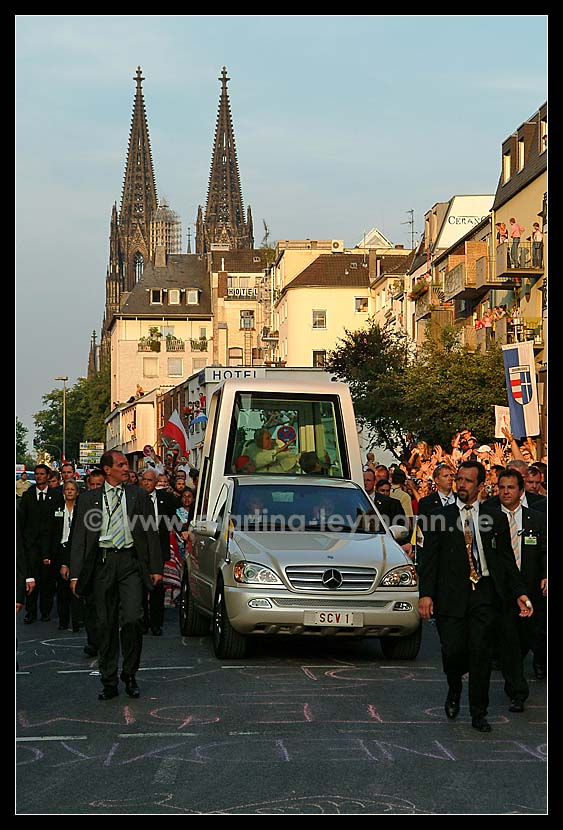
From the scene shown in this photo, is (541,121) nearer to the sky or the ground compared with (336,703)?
nearer to the sky

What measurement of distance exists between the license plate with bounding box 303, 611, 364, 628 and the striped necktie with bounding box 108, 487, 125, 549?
245 centimetres

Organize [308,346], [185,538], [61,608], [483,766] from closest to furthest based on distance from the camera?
[483,766] → [61,608] → [185,538] → [308,346]

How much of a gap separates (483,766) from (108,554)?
13.4ft

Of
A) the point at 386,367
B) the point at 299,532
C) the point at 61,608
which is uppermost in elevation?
the point at 386,367

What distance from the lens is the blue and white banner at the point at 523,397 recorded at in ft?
90.9

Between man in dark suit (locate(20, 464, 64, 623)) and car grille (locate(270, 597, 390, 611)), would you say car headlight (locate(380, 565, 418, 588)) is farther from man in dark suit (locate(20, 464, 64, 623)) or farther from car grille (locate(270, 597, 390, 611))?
man in dark suit (locate(20, 464, 64, 623))

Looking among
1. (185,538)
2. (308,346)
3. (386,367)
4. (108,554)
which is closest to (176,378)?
(308,346)

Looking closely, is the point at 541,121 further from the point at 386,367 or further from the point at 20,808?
the point at 20,808

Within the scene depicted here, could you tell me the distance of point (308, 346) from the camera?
96.8 meters

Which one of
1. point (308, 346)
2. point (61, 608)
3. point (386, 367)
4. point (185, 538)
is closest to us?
point (61, 608)

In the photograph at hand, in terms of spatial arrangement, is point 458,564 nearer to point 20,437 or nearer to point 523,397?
point 523,397

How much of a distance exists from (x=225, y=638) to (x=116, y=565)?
2572mm

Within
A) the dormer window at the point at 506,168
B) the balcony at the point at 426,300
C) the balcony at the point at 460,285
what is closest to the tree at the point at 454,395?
the balcony at the point at 460,285

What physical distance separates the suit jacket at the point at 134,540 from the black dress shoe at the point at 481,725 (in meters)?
2.91
